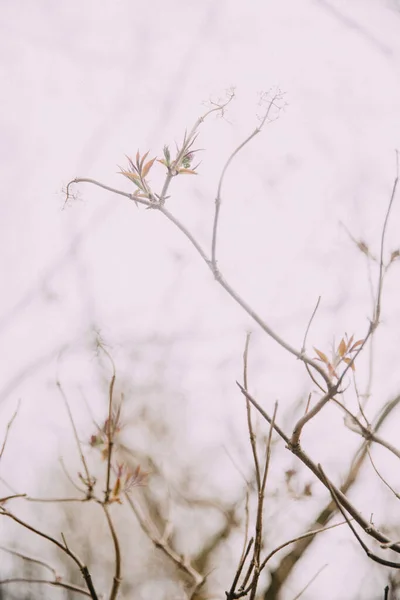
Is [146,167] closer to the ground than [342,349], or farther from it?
farther from it

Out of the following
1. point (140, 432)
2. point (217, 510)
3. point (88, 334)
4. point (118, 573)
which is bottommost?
point (118, 573)

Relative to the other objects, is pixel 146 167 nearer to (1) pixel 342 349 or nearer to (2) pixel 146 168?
(2) pixel 146 168

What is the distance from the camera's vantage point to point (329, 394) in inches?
30.6

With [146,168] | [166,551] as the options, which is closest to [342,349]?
[146,168]

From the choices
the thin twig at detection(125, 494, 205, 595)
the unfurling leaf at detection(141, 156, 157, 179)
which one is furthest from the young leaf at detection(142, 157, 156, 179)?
the thin twig at detection(125, 494, 205, 595)

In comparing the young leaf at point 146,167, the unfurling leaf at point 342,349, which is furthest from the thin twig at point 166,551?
the young leaf at point 146,167

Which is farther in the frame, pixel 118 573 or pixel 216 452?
pixel 216 452

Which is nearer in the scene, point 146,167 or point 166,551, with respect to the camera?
point 146,167

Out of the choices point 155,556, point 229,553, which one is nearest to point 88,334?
point 155,556

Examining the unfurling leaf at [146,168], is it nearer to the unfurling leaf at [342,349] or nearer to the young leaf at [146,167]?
the young leaf at [146,167]

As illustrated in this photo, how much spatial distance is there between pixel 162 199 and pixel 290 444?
71cm

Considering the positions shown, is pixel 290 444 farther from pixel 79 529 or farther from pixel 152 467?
pixel 79 529

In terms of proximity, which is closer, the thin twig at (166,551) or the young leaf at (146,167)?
the young leaf at (146,167)

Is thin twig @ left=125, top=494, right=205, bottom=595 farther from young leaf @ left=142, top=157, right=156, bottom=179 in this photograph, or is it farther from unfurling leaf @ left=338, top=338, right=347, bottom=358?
young leaf @ left=142, top=157, right=156, bottom=179
